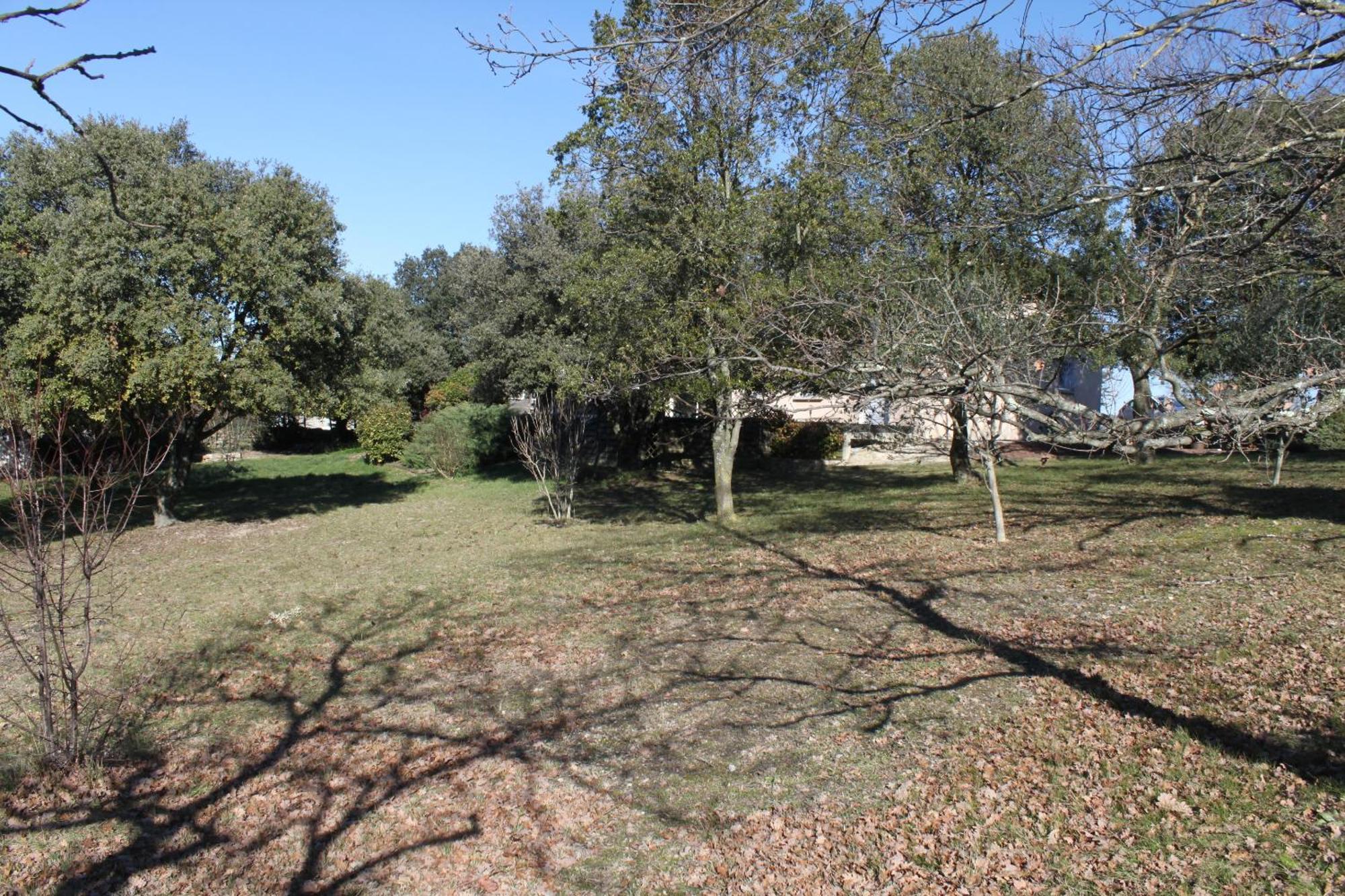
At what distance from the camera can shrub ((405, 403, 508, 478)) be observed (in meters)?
25.1

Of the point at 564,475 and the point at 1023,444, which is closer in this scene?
the point at 564,475

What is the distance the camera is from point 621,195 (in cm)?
1349

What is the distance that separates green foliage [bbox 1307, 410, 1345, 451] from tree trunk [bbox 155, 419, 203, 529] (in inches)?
907

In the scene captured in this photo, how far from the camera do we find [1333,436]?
1938 centimetres

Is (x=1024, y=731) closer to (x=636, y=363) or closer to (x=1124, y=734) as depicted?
(x=1124, y=734)

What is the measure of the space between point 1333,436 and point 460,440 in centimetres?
2153

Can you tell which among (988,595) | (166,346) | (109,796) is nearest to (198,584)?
(166,346)

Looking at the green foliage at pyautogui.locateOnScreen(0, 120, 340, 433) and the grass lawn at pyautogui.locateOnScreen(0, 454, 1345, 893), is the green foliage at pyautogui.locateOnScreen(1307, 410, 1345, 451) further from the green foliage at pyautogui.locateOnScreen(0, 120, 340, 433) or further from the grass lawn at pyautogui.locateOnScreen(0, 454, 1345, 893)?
the green foliage at pyautogui.locateOnScreen(0, 120, 340, 433)

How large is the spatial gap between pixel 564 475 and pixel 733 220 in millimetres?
6503

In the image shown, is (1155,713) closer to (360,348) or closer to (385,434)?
(360,348)

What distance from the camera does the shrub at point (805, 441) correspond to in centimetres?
2316

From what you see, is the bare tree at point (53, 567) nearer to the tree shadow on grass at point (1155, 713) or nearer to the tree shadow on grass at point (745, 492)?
the tree shadow on grass at point (1155, 713)

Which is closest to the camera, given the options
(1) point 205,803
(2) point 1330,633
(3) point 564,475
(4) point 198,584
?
(1) point 205,803

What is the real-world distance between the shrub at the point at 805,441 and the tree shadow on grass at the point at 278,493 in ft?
31.3
